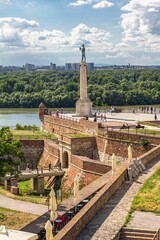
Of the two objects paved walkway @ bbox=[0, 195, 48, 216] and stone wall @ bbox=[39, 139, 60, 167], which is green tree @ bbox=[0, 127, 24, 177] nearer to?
paved walkway @ bbox=[0, 195, 48, 216]

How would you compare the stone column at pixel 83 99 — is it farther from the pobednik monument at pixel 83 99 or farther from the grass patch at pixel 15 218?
the grass patch at pixel 15 218

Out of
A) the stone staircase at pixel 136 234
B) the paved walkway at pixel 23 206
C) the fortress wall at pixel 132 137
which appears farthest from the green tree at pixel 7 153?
the fortress wall at pixel 132 137

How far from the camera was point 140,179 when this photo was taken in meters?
20.3

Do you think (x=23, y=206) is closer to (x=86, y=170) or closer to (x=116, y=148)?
(x=86, y=170)

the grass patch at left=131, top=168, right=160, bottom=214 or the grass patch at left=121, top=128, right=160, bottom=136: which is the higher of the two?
the grass patch at left=121, top=128, right=160, bottom=136

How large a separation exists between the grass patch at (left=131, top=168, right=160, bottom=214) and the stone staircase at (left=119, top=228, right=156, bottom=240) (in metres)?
2.08

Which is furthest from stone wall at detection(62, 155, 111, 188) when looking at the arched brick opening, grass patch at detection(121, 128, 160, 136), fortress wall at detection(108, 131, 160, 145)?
grass patch at detection(121, 128, 160, 136)

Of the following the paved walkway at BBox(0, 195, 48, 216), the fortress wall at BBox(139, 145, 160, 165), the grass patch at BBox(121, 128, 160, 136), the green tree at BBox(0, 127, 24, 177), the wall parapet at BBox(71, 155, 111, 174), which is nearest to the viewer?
the green tree at BBox(0, 127, 24, 177)

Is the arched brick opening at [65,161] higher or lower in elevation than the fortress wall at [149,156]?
lower

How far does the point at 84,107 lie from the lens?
145 feet

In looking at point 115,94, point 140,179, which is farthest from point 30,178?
point 115,94

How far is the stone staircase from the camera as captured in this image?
45.4ft

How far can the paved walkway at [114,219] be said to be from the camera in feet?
45.0

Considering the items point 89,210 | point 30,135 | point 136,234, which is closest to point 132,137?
point 30,135
